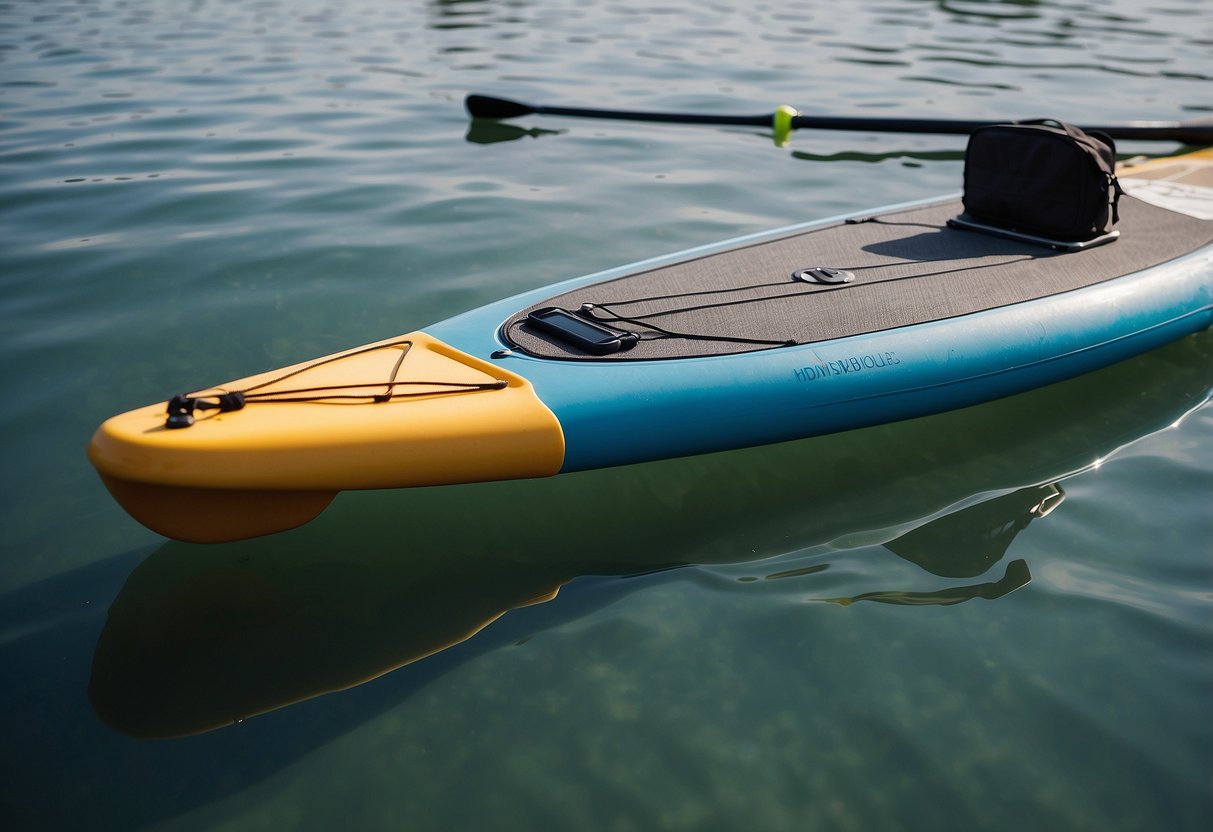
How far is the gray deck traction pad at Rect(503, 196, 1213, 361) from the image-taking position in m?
3.25

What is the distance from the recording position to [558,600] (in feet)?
9.22

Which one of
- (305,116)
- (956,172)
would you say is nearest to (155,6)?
(305,116)

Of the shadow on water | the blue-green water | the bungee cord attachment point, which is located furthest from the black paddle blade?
the bungee cord attachment point

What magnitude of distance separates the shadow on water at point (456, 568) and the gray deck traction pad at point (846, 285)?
469 millimetres

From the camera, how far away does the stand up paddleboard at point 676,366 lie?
100.0 inches

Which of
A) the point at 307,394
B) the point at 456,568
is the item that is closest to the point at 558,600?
the point at 456,568

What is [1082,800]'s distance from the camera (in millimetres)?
2188

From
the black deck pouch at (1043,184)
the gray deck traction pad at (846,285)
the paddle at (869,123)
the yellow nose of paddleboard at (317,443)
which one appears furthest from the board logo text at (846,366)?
the paddle at (869,123)

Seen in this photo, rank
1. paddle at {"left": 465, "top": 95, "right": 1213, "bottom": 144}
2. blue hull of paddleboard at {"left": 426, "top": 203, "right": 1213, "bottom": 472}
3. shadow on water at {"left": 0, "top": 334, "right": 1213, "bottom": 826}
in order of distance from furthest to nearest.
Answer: paddle at {"left": 465, "top": 95, "right": 1213, "bottom": 144} → blue hull of paddleboard at {"left": 426, "top": 203, "right": 1213, "bottom": 472} → shadow on water at {"left": 0, "top": 334, "right": 1213, "bottom": 826}

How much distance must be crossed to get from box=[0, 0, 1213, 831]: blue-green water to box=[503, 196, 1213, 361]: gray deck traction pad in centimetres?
47

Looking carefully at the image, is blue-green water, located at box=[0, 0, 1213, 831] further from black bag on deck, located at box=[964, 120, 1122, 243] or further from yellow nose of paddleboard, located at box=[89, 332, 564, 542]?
black bag on deck, located at box=[964, 120, 1122, 243]

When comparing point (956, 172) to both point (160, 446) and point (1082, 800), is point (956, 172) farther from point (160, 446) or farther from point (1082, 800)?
point (160, 446)

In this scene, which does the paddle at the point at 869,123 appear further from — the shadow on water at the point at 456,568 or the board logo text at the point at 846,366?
the board logo text at the point at 846,366

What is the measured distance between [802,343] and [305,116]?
5.60 m
